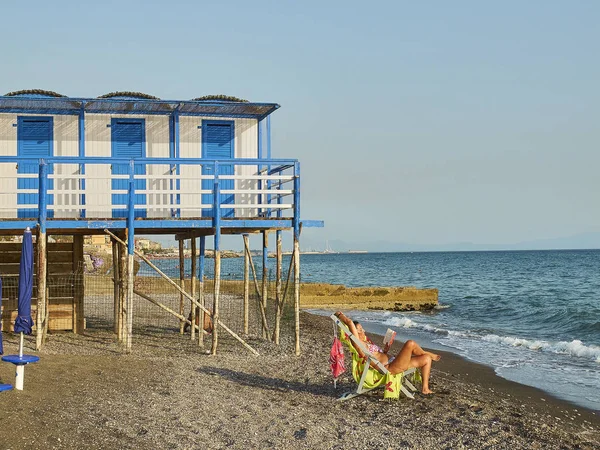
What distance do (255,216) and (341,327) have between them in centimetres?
646

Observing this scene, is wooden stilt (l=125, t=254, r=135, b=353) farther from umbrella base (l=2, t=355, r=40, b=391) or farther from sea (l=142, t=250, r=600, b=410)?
sea (l=142, t=250, r=600, b=410)

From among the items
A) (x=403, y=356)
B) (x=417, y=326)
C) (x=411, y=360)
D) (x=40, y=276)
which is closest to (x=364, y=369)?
(x=403, y=356)

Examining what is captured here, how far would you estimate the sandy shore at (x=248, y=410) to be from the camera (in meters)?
8.82

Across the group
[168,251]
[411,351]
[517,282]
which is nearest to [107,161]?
[411,351]

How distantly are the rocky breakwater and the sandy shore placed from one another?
61.4 ft

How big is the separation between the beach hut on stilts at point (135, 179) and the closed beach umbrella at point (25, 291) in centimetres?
334

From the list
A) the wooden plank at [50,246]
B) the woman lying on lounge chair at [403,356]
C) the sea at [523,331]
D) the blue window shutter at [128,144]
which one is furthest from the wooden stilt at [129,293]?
the sea at [523,331]

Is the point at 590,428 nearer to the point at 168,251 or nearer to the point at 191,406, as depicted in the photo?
the point at 191,406

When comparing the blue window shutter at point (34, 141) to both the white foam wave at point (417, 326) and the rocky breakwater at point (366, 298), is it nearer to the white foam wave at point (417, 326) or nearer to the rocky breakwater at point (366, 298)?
the white foam wave at point (417, 326)

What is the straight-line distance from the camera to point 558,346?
68.7 feet

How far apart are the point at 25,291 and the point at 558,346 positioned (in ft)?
50.5

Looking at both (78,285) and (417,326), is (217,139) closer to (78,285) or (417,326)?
(78,285)

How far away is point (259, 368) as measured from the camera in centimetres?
1396

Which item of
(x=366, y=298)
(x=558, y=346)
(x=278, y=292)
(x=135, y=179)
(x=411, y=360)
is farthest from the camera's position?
(x=366, y=298)
